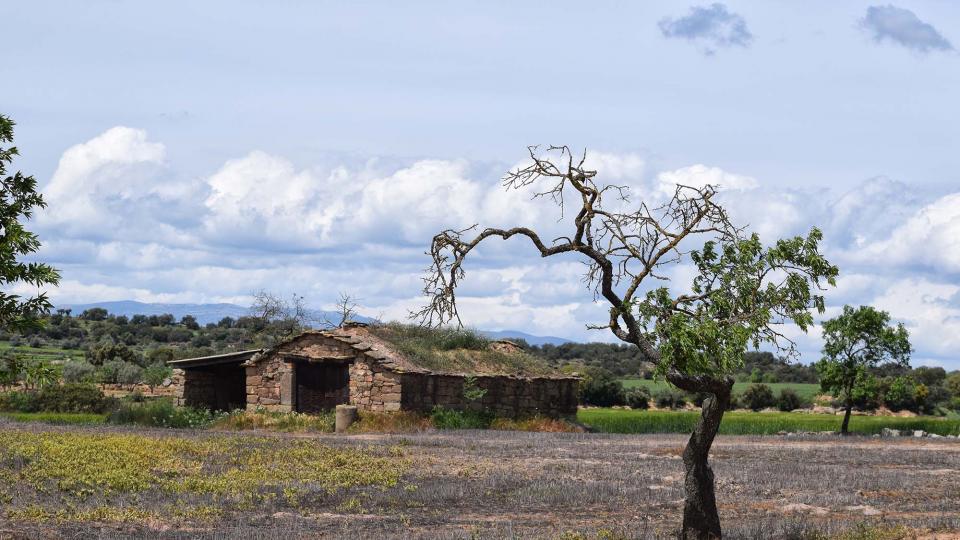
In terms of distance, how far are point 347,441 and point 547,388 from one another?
1636 cm

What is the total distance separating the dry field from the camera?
19.0 m

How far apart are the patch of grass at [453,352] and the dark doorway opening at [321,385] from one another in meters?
2.38

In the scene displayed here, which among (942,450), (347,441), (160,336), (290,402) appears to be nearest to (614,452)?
(347,441)

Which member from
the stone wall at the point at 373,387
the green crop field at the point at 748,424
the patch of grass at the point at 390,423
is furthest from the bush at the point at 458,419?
the green crop field at the point at 748,424

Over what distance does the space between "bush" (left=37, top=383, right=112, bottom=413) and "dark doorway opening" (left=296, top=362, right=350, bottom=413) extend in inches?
429

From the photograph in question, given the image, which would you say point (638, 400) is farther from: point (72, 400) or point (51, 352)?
point (51, 352)

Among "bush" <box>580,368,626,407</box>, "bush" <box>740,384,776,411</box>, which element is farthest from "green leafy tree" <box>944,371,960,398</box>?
"bush" <box>580,368,626,407</box>

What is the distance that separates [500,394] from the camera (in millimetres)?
47031

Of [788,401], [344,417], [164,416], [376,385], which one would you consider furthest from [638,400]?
[164,416]

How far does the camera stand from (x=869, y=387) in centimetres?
4547

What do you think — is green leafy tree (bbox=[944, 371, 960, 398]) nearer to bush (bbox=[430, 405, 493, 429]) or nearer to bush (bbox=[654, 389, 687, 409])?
bush (bbox=[654, 389, 687, 409])

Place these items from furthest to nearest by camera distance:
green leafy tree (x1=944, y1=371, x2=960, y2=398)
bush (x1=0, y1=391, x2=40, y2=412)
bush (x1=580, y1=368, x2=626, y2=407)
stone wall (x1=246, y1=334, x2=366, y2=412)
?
green leafy tree (x1=944, y1=371, x2=960, y2=398)
bush (x1=580, y1=368, x2=626, y2=407)
bush (x1=0, y1=391, x2=40, y2=412)
stone wall (x1=246, y1=334, x2=366, y2=412)

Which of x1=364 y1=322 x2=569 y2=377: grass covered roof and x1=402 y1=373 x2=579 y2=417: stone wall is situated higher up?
x1=364 y1=322 x2=569 y2=377: grass covered roof

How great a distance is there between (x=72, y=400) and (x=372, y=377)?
51.1ft
